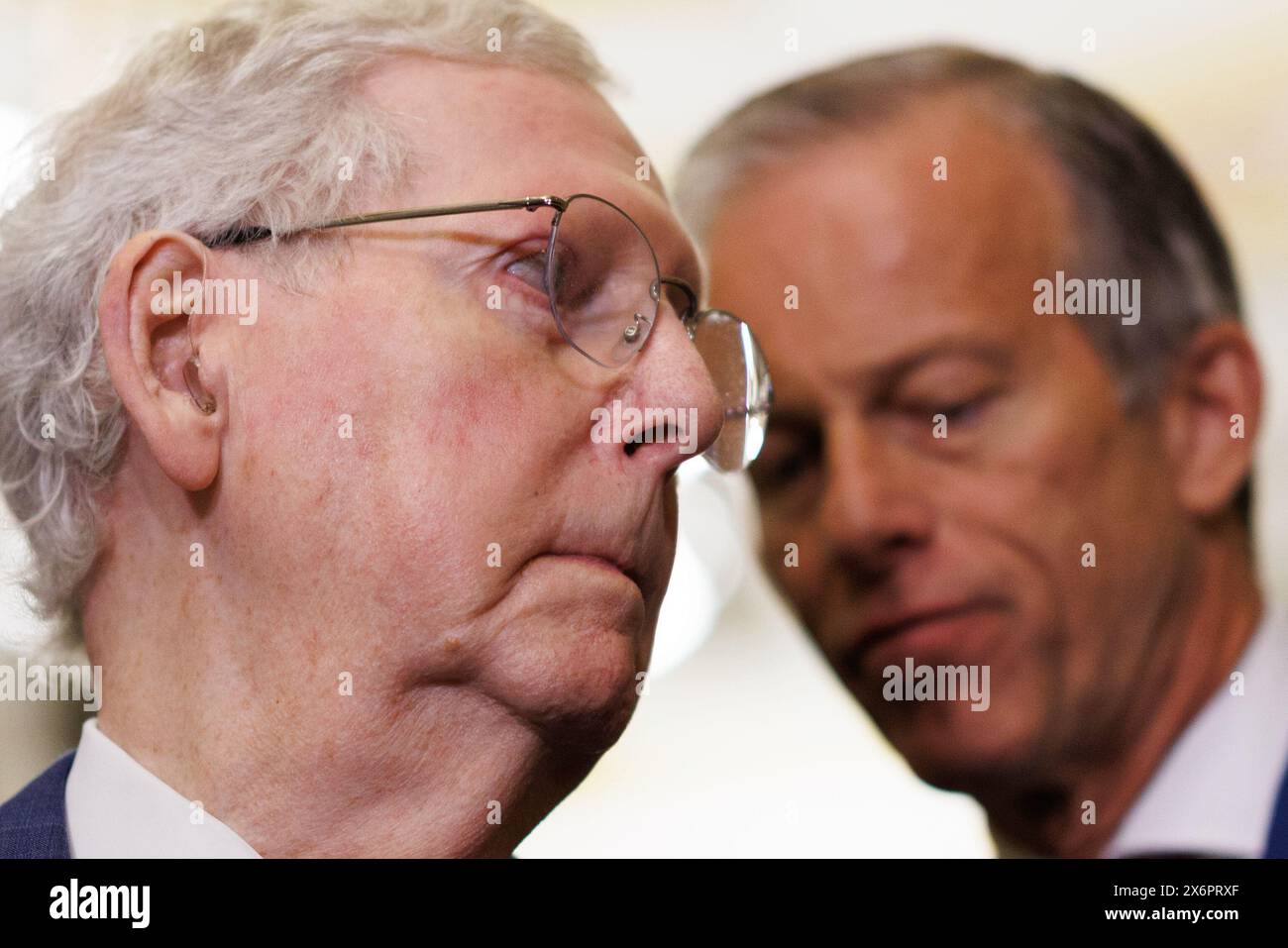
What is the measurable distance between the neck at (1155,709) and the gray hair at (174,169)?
1.09 meters

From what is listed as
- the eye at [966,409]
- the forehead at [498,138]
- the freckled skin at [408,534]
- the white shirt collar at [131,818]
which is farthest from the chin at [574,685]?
the eye at [966,409]

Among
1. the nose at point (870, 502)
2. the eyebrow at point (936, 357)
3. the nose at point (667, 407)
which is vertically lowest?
the nose at point (870, 502)

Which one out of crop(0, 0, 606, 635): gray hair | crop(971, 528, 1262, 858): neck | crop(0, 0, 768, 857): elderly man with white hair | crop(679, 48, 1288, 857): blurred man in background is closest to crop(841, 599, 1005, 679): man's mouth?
crop(679, 48, 1288, 857): blurred man in background

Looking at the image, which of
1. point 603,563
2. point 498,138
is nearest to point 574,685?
point 603,563

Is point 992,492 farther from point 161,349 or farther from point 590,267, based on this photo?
point 161,349

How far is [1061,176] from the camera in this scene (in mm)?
1767

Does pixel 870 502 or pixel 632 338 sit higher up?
pixel 632 338

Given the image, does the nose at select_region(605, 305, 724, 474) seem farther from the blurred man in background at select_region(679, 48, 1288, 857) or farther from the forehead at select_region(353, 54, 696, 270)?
the blurred man in background at select_region(679, 48, 1288, 857)

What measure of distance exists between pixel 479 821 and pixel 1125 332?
3.77 feet

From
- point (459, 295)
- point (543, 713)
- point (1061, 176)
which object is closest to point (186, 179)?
point (459, 295)

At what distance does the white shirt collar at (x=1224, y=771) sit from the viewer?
157 centimetres

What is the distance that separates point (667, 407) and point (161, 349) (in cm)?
42

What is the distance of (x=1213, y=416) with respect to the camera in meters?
1.77

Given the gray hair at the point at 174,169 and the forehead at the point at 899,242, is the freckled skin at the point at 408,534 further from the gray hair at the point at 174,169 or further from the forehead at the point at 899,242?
the forehead at the point at 899,242
